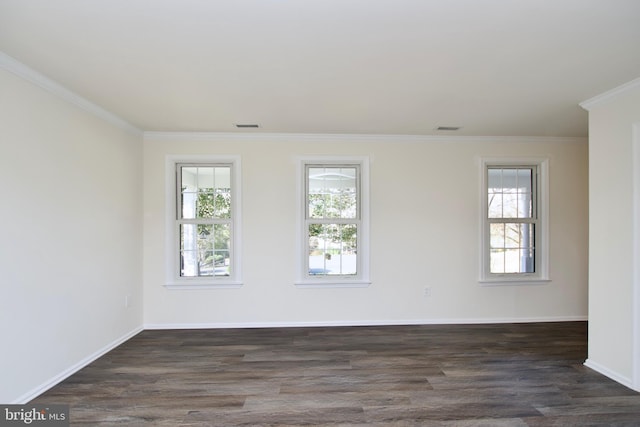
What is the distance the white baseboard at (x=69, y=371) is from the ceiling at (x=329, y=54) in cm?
233

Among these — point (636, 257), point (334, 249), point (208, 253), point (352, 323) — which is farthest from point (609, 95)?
point (208, 253)

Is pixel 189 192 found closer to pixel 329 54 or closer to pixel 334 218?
pixel 334 218

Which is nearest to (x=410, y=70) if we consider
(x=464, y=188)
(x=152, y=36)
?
(x=152, y=36)

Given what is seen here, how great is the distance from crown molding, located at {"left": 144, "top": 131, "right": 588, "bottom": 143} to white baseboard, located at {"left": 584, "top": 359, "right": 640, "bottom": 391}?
2.58 metres

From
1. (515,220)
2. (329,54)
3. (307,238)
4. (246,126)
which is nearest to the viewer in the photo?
(329,54)

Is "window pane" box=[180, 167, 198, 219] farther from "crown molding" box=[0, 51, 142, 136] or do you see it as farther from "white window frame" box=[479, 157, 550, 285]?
"white window frame" box=[479, 157, 550, 285]

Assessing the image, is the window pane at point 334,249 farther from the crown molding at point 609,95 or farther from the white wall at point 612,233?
the crown molding at point 609,95

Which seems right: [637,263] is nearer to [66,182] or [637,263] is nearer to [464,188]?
[464,188]

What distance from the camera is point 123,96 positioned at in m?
2.79

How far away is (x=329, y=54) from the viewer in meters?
2.06

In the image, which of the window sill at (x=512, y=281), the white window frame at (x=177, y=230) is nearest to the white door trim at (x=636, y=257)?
the window sill at (x=512, y=281)

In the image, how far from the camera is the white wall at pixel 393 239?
3967 millimetres

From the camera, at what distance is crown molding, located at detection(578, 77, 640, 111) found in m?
2.52

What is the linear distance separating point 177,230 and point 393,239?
8.82 ft
